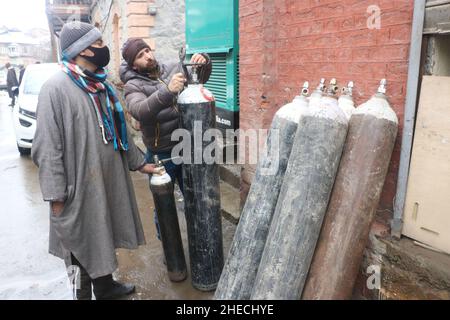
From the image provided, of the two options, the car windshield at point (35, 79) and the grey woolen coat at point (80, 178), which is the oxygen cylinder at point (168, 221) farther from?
the car windshield at point (35, 79)

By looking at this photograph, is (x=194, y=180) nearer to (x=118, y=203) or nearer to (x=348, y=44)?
(x=118, y=203)

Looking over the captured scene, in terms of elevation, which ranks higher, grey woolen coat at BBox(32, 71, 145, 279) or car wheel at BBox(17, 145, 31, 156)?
grey woolen coat at BBox(32, 71, 145, 279)

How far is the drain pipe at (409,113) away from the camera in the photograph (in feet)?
6.72

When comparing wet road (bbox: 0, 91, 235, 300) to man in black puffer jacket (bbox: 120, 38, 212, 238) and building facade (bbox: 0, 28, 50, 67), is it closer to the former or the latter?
man in black puffer jacket (bbox: 120, 38, 212, 238)

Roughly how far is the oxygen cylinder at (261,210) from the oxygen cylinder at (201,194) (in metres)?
0.43

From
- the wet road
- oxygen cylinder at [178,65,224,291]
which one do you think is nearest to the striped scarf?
oxygen cylinder at [178,65,224,291]

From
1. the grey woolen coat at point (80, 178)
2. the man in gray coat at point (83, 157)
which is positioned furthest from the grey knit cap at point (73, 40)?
the grey woolen coat at point (80, 178)

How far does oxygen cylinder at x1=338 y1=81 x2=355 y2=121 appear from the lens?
7.44 ft

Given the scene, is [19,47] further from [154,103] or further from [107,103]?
[154,103]

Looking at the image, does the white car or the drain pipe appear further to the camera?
the white car

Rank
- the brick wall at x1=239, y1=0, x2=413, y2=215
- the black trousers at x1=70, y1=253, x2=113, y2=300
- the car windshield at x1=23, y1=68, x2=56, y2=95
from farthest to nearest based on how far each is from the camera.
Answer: the car windshield at x1=23, y1=68, x2=56, y2=95
the black trousers at x1=70, y1=253, x2=113, y2=300
the brick wall at x1=239, y1=0, x2=413, y2=215

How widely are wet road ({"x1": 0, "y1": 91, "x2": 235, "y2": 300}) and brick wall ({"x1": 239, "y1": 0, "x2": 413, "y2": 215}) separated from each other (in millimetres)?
1131

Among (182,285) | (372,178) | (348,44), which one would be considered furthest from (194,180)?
(348,44)
